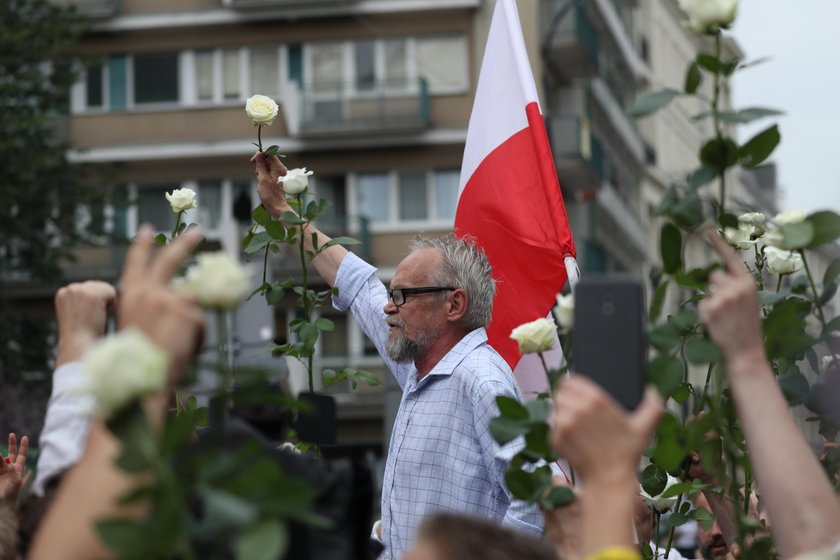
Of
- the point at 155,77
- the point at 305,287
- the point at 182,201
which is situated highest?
the point at 155,77

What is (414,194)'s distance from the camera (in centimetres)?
3005

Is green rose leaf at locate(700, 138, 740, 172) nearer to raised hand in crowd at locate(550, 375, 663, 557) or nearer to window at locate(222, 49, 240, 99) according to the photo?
raised hand in crowd at locate(550, 375, 663, 557)

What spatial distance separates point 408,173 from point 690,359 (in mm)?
27360

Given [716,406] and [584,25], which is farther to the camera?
[584,25]

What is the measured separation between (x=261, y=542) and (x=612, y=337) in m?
0.76

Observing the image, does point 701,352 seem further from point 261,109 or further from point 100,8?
point 100,8

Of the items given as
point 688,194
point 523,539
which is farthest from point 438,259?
point 523,539

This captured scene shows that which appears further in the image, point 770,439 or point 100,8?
point 100,8

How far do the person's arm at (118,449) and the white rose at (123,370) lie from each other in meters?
0.08

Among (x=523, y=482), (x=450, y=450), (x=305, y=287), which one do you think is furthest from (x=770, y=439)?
(x=305, y=287)

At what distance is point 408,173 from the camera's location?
30.1 meters

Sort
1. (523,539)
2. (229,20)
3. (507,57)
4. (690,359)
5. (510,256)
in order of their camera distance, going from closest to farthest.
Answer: (523,539), (690,359), (510,256), (507,57), (229,20)

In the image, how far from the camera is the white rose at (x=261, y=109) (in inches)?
184

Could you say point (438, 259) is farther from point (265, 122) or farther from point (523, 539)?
point (523, 539)
